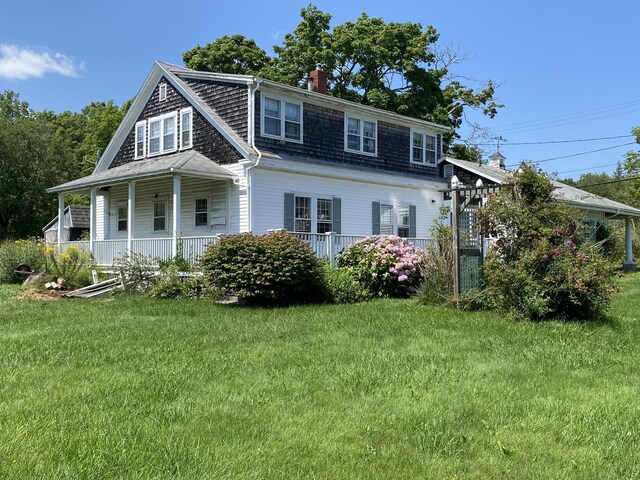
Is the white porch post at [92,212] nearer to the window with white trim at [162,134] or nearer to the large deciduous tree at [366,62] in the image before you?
the window with white trim at [162,134]

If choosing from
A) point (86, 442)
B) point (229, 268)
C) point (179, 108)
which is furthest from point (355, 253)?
point (86, 442)

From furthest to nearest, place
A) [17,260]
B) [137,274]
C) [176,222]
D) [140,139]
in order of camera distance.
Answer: [140,139] → [17,260] → [176,222] → [137,274]

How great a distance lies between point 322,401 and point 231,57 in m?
32.7

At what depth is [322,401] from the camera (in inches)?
185

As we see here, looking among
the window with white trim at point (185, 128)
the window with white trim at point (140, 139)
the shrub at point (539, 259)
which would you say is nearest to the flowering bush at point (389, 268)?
the shrub at point (539, 259)

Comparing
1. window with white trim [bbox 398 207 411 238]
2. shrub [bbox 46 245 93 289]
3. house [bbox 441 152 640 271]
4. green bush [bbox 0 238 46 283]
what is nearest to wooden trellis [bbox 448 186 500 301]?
house [bbox 441 152 640 271]

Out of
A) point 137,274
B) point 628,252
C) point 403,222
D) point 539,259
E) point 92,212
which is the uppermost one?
point 92,212

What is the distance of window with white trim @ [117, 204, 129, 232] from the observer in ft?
67.8

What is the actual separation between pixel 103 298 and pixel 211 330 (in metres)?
6.25

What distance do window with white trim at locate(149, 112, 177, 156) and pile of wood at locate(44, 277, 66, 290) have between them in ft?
19.5

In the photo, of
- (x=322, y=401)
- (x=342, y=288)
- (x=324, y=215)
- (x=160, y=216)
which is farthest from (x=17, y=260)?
(x=322, y=401)

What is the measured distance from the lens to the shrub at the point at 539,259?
340 inches

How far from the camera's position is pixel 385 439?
12.7 feet

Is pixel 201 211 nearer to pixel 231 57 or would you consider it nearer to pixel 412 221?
pixel 412 221
